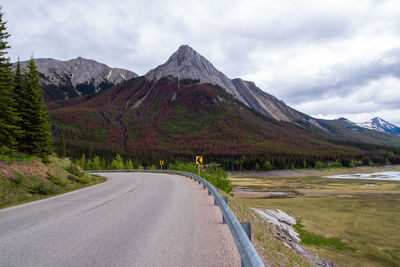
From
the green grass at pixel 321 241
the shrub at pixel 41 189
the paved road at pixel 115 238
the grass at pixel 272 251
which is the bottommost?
the green grass at pixel 321 241

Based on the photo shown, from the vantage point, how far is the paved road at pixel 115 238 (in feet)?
15.9

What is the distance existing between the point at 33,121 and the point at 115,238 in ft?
60.8

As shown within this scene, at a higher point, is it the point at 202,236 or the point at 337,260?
the point at 202,236

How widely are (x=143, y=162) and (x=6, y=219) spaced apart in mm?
109615

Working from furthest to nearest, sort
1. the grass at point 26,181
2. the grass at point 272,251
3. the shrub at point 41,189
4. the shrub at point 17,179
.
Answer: the shrub at point 41,189 < the shrub at point 17,179 < the grass at point 26,181 < the grass at point 272,251

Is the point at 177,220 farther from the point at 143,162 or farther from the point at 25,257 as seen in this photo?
the point at 143,162

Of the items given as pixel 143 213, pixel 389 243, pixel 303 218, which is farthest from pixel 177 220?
pixel 303 218

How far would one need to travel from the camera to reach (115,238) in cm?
618

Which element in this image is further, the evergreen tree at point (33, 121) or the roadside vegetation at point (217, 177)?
the roadside vegetation at point (217, 177)

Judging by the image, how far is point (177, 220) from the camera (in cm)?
808

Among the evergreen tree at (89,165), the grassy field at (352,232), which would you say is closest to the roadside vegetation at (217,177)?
the grassy field at (352,232)

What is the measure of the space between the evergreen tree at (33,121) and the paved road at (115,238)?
1201cm

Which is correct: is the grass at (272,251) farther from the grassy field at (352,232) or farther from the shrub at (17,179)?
the shrub at (17,179)

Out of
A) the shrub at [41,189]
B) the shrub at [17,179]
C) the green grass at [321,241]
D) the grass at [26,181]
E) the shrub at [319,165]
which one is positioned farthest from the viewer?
the shrub at [319,165]
